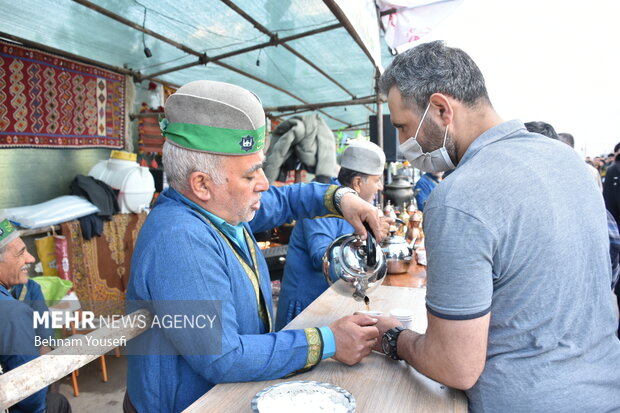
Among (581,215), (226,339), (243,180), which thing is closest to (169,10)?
(243,180)

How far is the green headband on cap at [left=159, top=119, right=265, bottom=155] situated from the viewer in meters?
1.22

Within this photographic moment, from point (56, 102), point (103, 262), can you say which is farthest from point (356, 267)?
point (56, 102)

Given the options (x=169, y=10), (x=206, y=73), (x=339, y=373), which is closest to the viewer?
(x=339, y=373)

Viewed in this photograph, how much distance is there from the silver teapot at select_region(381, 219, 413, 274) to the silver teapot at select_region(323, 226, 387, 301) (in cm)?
111

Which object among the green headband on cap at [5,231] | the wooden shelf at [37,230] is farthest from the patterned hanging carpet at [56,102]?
the green headband on cap at [5,231]

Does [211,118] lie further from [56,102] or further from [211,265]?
[56,102]

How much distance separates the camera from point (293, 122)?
16.5 ft

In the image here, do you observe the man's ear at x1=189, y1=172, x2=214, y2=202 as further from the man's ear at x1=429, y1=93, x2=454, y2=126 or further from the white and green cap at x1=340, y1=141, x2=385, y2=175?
the white and green cap at x1=340, y1=141, x2=385, y2=175

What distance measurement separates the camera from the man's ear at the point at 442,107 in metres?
1.25

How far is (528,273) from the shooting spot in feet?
3.48

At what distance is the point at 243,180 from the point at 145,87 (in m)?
4.76

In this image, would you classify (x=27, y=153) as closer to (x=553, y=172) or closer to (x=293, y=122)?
(x=293, y=122)

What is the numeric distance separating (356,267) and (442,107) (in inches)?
27.3

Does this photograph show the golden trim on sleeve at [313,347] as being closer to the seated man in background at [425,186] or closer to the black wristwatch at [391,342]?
the black wristwatch at [391,342]
